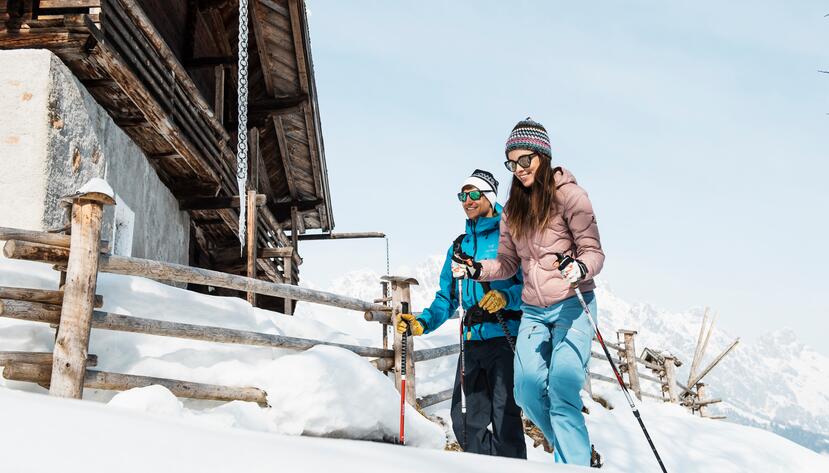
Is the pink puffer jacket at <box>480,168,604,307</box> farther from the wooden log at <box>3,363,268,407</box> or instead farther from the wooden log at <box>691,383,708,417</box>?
the wooden log at <box>691,383,708,417</box>

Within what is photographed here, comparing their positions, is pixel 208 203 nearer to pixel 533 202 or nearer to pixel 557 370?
pixel 533 202

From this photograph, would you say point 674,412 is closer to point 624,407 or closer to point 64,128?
point 624,407

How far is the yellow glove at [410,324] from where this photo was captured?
4.53m

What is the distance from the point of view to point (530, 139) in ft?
12.4

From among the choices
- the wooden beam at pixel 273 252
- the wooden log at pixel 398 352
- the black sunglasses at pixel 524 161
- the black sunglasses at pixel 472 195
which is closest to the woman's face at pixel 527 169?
the black sunglasses at pixel 524 161

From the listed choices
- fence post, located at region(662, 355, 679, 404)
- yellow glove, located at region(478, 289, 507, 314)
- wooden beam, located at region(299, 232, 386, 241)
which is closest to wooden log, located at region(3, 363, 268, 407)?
yellow glove, located at region(478, 289, 507, 314)

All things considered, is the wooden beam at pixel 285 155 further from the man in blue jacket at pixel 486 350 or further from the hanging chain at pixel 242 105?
the man in blue jacket at pixel 486 350

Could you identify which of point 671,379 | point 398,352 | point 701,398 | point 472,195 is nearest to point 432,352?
point 398,352

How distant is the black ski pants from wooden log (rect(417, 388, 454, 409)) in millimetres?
2545

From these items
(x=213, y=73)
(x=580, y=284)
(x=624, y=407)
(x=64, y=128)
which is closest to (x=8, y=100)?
(x=64, y=128)

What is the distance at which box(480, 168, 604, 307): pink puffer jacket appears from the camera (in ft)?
11.6

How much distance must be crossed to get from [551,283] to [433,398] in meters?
4.05

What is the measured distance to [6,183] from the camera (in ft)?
20.7

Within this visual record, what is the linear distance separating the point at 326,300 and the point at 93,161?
9.87ft
